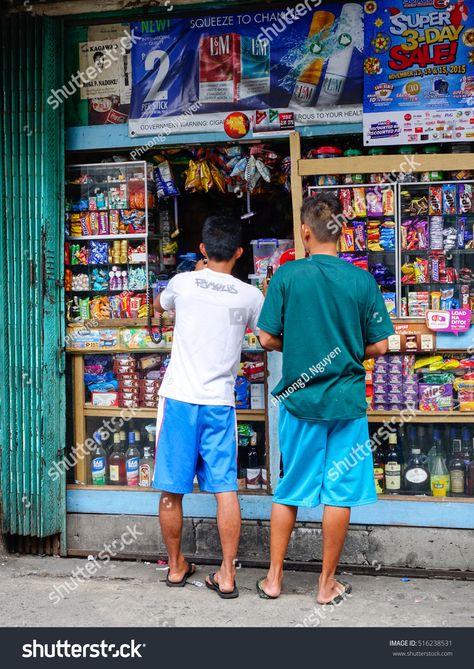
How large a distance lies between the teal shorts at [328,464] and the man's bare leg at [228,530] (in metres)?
0.29

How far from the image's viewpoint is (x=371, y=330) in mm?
3934

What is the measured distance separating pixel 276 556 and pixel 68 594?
3.66ft

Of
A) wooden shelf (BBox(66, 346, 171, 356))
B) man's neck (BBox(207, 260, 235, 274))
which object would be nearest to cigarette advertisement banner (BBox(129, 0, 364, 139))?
man's neck (BBox(207, 260, 235, 274))

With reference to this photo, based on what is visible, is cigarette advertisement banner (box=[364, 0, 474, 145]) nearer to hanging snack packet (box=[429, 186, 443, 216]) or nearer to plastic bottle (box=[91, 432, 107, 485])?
hanging snack packet (box=[429, 186, 443, 216])

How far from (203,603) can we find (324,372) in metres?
1.29

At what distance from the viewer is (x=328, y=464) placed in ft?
12.9

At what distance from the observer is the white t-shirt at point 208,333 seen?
13.5 feet

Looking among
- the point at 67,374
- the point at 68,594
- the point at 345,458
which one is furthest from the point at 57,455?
the point at 345,458

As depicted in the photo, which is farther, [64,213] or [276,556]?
[64,213]

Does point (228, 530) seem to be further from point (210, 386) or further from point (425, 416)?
point (425, 416)

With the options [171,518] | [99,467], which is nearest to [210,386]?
[171,518]

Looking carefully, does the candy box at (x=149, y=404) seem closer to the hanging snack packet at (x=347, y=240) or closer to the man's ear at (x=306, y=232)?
the hanging snack packet at (x=347, y=240)

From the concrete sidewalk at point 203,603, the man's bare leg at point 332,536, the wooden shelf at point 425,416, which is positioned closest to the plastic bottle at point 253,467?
the concrete sidewalk at point 203,603

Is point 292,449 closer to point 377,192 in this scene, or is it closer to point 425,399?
point 425,399
